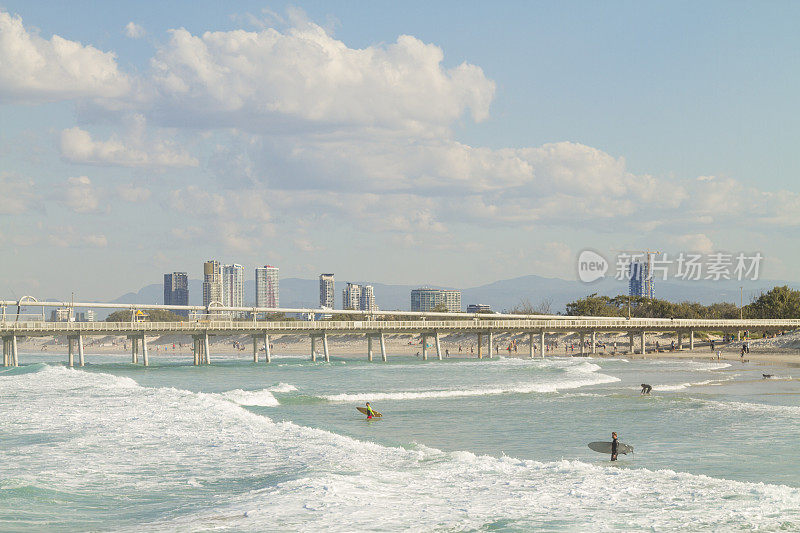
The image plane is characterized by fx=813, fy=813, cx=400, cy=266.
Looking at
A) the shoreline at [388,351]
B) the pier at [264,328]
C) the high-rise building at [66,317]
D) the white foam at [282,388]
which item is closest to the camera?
the white foam at [282,388]

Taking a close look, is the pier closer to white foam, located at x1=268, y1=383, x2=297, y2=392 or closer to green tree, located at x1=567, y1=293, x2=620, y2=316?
white foam, located at x1=268, y1=383, x2=297, y2=392

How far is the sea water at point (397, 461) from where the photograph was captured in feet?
59.2

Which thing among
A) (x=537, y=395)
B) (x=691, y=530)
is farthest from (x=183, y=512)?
(x=537, y=395)

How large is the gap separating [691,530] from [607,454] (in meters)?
9.11

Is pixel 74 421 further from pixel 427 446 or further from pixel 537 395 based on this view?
pixel 537 395

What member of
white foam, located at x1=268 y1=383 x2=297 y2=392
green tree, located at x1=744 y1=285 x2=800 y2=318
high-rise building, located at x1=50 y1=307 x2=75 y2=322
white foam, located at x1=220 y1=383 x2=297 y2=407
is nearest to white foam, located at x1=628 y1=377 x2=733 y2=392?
white foam, located at x1=268 y1=383 x2=297 y2=392

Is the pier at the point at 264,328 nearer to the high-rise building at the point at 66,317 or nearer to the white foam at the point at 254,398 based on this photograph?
the high-rise building at the point at 66,317

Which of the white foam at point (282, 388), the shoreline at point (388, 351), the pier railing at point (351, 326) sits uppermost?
the pier railing at point (351, 326)

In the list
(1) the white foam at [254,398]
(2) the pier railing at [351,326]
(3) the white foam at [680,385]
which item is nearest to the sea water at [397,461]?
(1) the white foam at [254,398]

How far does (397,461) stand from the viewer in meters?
24.8

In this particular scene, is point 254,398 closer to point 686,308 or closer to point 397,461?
point 397,461

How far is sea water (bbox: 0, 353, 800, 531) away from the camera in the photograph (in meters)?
18.0

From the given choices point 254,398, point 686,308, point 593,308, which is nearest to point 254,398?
point 254,398

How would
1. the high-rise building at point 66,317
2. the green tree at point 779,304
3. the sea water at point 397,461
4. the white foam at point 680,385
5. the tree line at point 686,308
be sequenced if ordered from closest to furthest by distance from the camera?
the sea water at point 397,461 < the white foam at point 680,385 < the high-rise building at point 66,317 < the green tree at point 779,304 < the tree line at point 686,308
